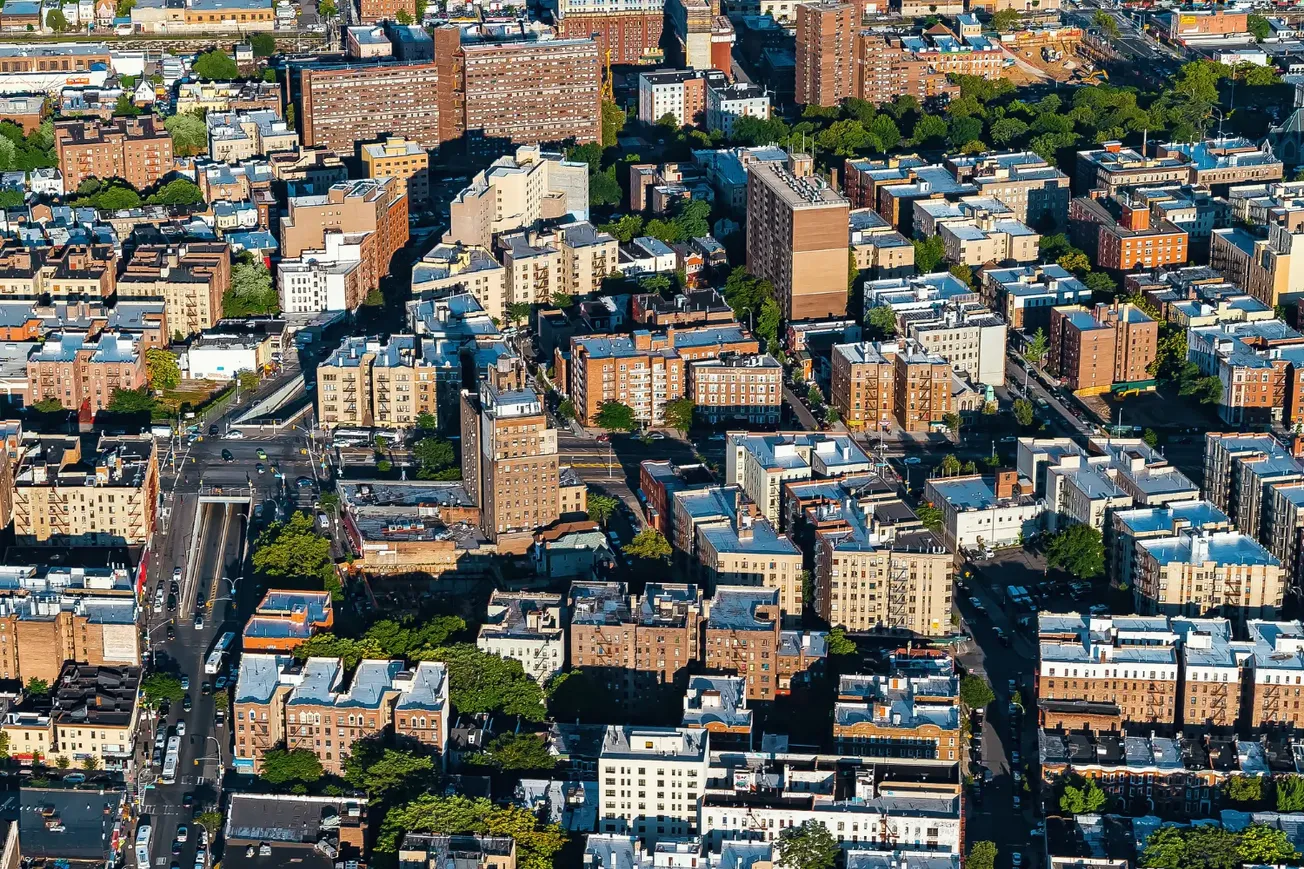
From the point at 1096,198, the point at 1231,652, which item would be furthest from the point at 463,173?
the point at 1231,652

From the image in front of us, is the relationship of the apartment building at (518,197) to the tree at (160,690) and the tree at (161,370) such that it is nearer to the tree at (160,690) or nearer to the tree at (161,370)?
the tree at (161,370)

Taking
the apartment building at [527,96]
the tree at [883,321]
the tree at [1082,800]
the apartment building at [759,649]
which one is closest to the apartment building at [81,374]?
the tree at [883,321]

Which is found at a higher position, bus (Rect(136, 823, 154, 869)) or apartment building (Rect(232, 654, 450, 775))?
apartment building (Rect(232, 654, 450, 775))

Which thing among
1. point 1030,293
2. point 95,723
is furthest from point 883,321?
point 95,723

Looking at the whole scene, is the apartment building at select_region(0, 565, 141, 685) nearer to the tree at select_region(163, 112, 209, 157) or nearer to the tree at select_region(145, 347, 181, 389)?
the tree at select_region(145, 347, 181, 389)

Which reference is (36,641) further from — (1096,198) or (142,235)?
(1096,198)

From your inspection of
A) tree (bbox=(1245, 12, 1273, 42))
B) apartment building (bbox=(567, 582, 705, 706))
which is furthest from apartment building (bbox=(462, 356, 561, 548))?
tree (bbox=(1245, 12, 1273, 42))

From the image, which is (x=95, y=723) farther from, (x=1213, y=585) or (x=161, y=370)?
(x=1213, y=585)

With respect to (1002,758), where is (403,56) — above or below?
above
